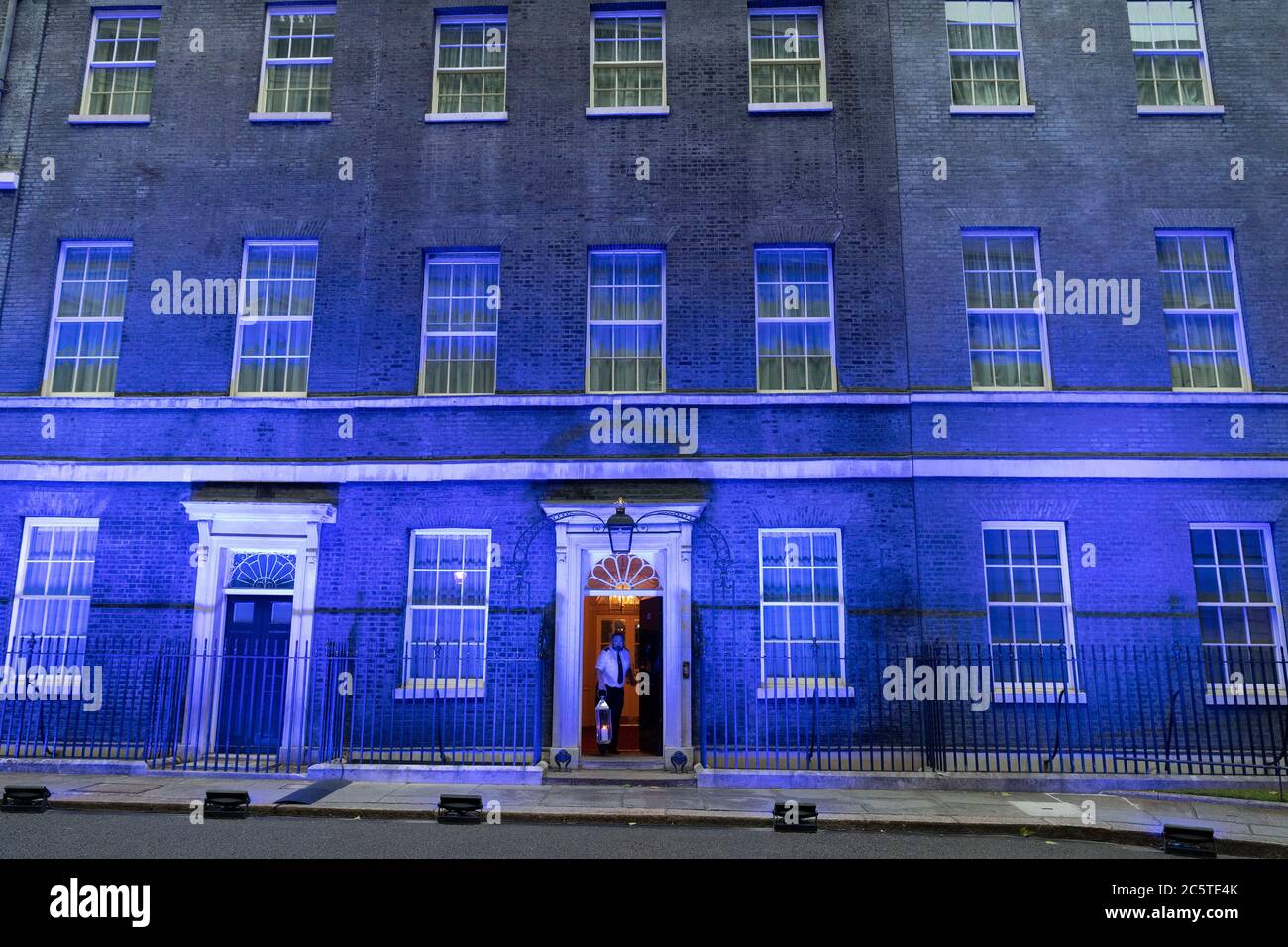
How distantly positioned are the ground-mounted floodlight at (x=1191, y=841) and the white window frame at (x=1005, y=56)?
11.1 m

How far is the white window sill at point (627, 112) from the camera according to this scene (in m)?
14.7

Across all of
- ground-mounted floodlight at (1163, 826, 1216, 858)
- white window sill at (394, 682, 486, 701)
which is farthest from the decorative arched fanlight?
ground-mounted floodlight at (1163, 826, 1216, 858)

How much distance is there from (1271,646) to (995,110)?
9.26 meters

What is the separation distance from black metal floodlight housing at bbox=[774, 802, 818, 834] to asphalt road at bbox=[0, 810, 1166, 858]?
15 centimetres

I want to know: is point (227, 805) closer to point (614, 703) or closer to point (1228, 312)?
point (614, 703)

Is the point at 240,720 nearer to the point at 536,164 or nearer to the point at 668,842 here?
the point at 668,842

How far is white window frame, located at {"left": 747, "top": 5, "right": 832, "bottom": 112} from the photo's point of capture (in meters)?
14.7

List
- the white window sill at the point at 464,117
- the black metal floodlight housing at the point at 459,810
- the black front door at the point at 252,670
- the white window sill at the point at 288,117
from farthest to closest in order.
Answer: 1. the white window sill at the point at 288,117
2. the white window sill at the point at 464,117
3. the black front door at the point at 252,670
4. the black metal floodlight housing at the point at 459,810

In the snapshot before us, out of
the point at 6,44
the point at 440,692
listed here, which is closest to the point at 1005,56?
the point at 440,692

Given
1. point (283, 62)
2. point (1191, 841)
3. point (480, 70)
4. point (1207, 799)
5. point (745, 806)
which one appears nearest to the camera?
point (1191, 841)

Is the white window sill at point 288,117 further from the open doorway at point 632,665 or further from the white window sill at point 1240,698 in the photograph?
the white window sill at point 1240,698

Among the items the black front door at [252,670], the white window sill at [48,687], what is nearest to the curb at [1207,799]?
the black front door at [252,670]

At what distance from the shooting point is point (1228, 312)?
558 inches

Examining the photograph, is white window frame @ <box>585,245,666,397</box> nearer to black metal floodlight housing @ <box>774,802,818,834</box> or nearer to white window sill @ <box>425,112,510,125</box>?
white window sill @ <box>425,112,510,125</box>
